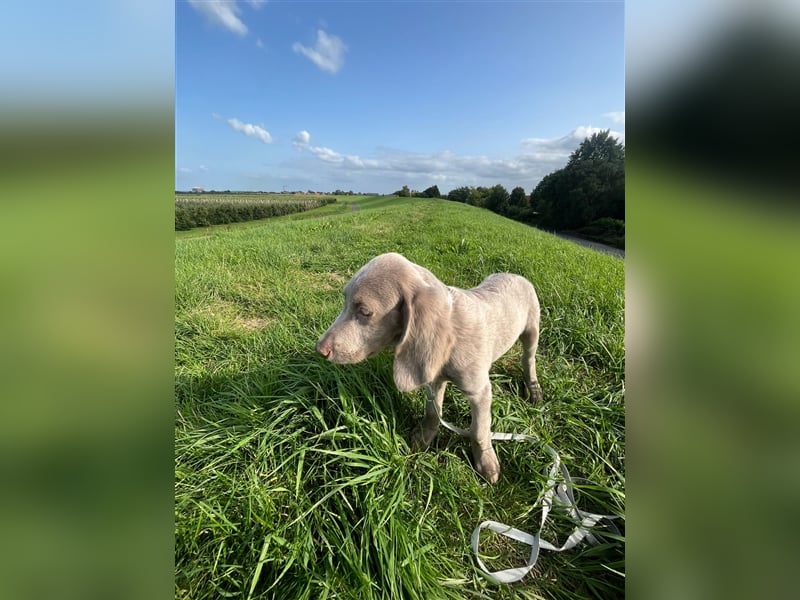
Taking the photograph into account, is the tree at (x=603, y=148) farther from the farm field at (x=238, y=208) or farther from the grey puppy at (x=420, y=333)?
the farm field at (x=238, y=208)

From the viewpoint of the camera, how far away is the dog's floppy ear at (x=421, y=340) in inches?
82.1

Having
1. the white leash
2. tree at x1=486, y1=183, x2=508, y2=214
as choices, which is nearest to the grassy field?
the white leash

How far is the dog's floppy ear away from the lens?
2.09 m

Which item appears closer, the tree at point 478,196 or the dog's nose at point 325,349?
the dog's nose at point 325,349

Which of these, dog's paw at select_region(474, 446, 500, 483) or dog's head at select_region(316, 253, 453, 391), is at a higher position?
dog's head at select_region(316, 253, 453, 391)

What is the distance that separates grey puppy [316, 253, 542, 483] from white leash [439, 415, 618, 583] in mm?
359

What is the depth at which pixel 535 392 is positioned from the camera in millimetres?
3152

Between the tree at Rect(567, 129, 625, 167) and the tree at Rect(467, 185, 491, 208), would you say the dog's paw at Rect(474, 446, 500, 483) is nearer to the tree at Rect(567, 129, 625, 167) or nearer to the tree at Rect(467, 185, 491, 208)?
the tree at Rect(567, 129, 625, 167)

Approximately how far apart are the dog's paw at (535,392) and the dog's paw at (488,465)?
904 millimetres

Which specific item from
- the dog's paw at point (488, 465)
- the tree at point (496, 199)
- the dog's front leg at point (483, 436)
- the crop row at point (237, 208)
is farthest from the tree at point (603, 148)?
the crop row at point (237, 208)

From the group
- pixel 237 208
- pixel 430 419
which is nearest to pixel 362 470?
pixel 430 419

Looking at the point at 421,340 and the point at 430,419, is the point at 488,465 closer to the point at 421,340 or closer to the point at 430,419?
the point at 430,419
